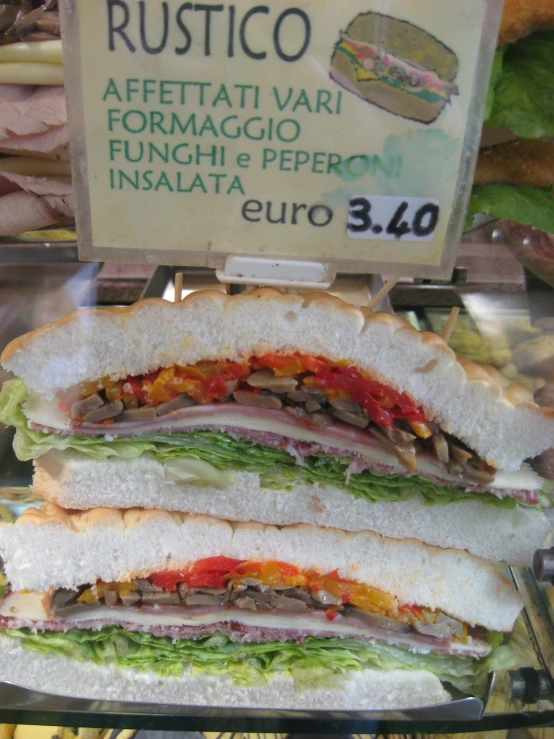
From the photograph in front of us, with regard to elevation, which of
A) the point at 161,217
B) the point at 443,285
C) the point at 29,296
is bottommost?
the point at 443,285

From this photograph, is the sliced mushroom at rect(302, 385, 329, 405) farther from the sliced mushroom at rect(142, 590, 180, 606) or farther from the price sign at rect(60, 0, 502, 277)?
the sliced mushroom at rect(142, 590, 180, 606)

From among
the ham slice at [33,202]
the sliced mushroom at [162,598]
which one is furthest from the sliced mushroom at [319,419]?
the ham slice at [33,202]

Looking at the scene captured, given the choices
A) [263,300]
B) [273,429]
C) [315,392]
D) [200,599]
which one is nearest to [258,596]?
[200,599]

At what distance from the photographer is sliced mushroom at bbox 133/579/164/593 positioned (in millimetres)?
1397

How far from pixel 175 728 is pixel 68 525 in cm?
57

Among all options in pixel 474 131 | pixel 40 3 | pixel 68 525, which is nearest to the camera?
pixel 474 131

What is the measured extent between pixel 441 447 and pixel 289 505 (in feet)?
1.23

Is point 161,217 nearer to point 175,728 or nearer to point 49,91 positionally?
point 49,91

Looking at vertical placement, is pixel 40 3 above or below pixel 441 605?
above

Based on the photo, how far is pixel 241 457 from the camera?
1.27 m

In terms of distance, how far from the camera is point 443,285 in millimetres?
2148

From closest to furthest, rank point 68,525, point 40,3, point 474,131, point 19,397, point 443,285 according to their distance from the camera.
Answer: 1. point 474,131
2. point 40,3
3. point 19,397
4. point 68,525
5. point 443,285

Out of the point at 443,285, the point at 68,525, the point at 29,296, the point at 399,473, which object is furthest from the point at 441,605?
the point at 29,296

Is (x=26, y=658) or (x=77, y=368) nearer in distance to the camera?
(x=77, y=368)
